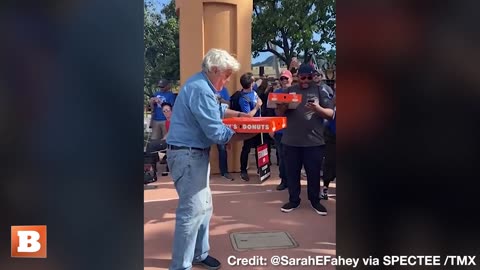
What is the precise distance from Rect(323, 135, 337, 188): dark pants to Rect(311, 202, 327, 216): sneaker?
57 cm

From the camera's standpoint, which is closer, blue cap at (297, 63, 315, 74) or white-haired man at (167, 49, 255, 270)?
white-haired man at (167, 49, 255, 270)

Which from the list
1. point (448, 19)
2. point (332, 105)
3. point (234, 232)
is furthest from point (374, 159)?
point (332, 105)

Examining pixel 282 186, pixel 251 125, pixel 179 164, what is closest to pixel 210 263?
pixel 179 164

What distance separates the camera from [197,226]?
2.81 meters

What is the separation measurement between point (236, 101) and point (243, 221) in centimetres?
212

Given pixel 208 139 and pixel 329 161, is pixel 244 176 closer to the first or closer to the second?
pixel 329 161

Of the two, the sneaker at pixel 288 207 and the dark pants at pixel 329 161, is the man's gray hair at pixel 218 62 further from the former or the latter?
the dark pants at pixel 329 161

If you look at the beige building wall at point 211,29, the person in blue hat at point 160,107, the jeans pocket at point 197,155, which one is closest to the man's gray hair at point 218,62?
the jeans pocket at point 197,155

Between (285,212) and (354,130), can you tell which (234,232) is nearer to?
(285,212)

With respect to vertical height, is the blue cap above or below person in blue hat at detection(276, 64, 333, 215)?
above

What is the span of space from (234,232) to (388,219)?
2.10 m

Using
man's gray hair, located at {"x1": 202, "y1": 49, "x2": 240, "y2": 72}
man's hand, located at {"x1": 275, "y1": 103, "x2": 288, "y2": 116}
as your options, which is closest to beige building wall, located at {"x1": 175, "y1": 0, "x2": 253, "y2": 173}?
man's hand, located at {"x1": 275, "y1": 103, "x2": 288, "y2": 116}

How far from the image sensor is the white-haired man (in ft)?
8.57

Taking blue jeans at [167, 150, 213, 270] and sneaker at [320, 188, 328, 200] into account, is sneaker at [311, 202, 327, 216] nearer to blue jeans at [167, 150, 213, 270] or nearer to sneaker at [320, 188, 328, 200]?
sneaker at [320, 188, 328, 200]
